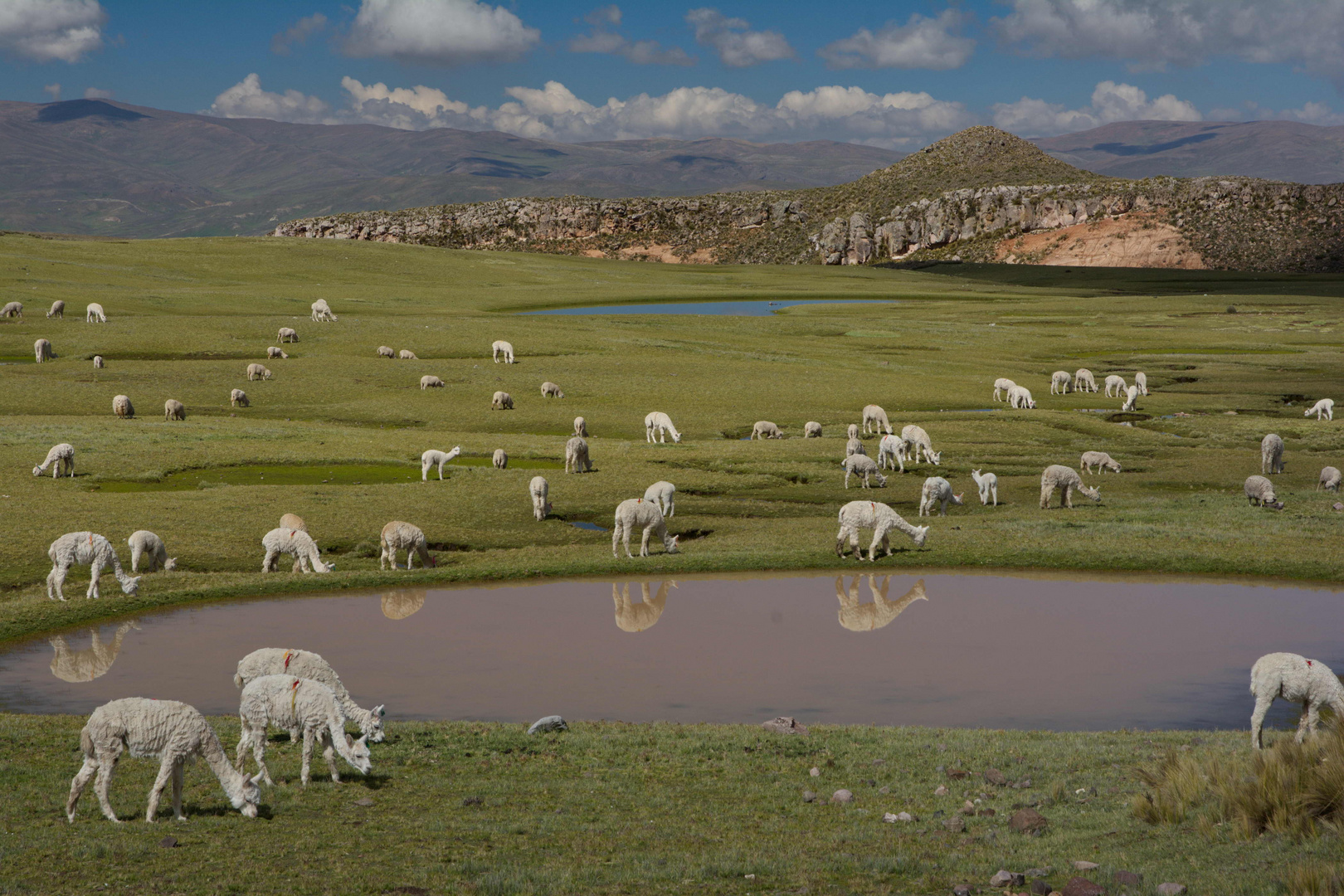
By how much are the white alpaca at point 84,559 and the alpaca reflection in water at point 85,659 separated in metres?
1.98

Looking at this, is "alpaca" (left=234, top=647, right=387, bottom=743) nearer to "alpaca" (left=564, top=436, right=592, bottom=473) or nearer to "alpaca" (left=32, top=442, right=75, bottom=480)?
"alpaca" (left=564, top=436, right=592, bottom=473)

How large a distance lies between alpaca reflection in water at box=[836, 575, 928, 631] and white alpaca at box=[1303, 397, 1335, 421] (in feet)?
127

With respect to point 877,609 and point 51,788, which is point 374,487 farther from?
point 51,788

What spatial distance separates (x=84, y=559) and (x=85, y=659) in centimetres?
446

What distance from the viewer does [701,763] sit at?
16.5 m

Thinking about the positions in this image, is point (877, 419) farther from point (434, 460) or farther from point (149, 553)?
point (149, 553)

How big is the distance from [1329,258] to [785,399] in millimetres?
154966

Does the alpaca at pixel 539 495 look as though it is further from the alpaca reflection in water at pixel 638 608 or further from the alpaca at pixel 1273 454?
the alpaca at pixel 1273 454

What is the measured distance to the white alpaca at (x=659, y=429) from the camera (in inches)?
1953

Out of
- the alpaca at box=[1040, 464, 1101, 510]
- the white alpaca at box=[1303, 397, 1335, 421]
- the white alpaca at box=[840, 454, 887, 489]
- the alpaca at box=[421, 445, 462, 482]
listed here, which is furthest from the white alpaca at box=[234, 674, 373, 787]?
the white alpaca at box=[1303, 397, 1335, 421]

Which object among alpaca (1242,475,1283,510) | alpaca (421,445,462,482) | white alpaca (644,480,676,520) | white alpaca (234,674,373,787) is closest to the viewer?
white alpaca (234,674,373,787)

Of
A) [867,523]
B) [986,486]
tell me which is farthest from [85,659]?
[986,486]

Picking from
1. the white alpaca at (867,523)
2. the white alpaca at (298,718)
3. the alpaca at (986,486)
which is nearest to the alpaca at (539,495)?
the white alpaca at (867,523)

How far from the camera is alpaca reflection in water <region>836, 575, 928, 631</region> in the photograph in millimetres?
26734
